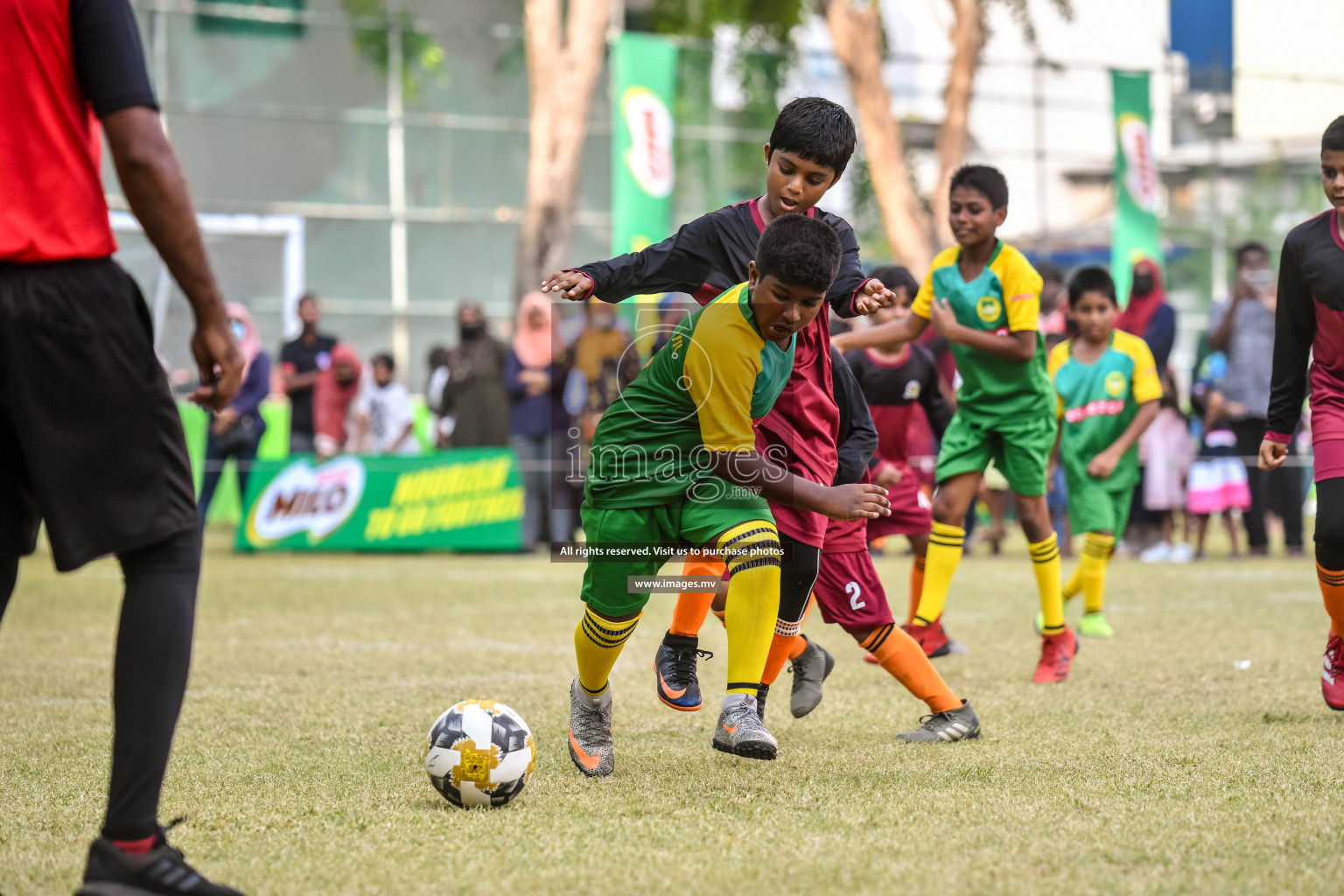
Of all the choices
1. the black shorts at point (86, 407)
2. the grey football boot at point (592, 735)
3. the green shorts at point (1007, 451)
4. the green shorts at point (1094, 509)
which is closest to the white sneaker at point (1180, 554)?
the green shorts at point (1094, 509)

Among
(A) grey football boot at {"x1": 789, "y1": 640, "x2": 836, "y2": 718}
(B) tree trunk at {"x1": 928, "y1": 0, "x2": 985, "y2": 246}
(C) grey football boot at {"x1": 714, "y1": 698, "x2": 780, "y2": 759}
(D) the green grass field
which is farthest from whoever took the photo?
(B) tree trunk at {"x1": 928, "y1": 0, "x2": 985, "y2": 246}

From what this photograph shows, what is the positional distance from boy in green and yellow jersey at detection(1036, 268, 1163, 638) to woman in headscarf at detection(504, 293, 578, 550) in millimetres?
5684

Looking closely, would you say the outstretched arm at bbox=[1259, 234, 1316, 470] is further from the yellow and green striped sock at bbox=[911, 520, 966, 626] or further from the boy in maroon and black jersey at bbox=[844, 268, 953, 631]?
the boy in maroon and black jersey at bbox=[844, 268, 953, 631]

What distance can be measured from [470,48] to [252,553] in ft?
48.8

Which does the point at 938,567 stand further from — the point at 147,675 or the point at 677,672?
the point at 147,675

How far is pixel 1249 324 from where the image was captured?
40.4 ft

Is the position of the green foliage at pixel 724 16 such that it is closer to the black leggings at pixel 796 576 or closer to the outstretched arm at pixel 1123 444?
the outstretched arm at pixel 1123 444

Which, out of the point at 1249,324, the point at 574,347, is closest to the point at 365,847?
the point at 574,347

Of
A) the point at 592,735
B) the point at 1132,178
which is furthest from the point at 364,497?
the point at 1132,178

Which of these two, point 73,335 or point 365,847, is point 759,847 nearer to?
point 365,847

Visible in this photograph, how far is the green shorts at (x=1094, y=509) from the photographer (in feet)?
23.7

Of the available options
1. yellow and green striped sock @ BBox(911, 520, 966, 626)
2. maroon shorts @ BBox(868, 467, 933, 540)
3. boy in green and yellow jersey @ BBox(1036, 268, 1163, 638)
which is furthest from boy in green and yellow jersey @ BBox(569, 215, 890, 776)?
boy in green and yellow jersey @ BBox(1036, 268, 1163, 638)

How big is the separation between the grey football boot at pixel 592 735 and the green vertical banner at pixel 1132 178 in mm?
16971

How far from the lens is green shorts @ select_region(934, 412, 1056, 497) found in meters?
6.02
